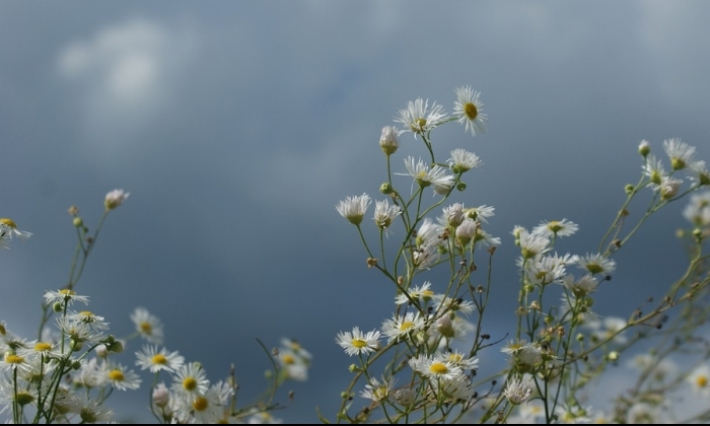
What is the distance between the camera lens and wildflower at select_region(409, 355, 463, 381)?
3.72 ft

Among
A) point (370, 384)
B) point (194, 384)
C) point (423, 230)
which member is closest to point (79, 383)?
point (194, 384)

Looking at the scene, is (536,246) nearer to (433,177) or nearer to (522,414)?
(433,177)

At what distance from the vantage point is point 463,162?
1.28 meters

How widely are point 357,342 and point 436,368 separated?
165 millimetres

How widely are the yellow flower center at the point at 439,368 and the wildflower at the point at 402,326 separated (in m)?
0.08

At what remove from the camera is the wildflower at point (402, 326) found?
3.98 ft

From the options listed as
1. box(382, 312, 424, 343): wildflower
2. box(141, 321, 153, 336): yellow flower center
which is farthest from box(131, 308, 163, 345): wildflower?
box(382, 312, 424, 343): wildflower

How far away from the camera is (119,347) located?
1281 mm

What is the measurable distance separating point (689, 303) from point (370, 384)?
1.46 metres

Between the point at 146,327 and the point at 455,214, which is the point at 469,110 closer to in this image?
the point at 455,214

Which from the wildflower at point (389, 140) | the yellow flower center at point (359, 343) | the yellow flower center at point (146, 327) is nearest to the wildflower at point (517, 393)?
the yellow flower center at point (359, 343)

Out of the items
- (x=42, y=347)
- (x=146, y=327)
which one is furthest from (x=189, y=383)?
(x=146, y=327)

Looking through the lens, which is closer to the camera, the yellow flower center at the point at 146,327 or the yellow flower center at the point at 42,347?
the yellow flower center at the point at 42,347

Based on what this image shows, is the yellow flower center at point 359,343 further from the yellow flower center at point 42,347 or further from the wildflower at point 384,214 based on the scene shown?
the yellow flower center at point 42,347
